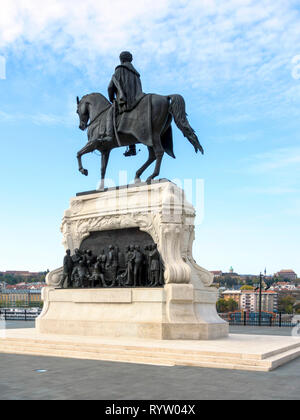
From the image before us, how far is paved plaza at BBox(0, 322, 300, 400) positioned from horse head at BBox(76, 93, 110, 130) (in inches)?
389

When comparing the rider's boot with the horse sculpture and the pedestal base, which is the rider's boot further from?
the pedestal base

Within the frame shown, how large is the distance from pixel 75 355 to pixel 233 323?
1835cm

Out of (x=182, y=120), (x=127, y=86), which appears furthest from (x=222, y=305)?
(x=182, y=120)

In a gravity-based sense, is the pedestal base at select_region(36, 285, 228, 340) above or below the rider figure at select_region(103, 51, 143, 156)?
below

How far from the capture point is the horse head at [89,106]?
1769 cm

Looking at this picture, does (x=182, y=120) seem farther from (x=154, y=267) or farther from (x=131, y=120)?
(x=154, y=267)

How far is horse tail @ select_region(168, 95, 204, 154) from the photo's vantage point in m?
15.7

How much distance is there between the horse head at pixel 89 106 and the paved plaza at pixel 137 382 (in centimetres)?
989

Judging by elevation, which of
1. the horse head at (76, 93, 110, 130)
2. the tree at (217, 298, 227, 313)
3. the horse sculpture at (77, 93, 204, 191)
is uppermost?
the horse head at (76, 93, 110, 130)

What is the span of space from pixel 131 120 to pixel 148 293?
19.3 feet

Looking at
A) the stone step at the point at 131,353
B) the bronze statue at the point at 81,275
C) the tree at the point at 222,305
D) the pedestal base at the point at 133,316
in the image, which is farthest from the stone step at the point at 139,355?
the tree at the point at 222,305

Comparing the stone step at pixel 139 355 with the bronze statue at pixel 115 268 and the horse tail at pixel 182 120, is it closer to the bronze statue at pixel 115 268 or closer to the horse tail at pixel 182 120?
the bronze statue at pixel 115 268

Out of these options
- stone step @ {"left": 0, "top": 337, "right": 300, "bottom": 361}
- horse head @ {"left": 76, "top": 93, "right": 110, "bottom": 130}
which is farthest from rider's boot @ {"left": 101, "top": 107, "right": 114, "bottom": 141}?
stone step @ {"left": 0, "top": 337, "right": 300, "bottom": 361}

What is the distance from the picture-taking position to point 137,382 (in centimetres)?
837
